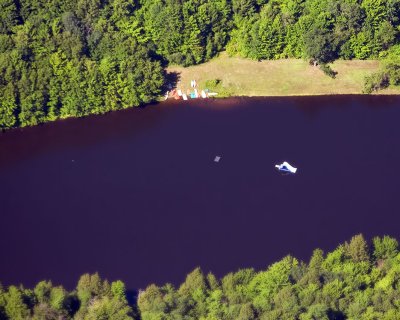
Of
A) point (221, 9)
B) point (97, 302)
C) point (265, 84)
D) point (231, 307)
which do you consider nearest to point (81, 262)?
point (97, 302)

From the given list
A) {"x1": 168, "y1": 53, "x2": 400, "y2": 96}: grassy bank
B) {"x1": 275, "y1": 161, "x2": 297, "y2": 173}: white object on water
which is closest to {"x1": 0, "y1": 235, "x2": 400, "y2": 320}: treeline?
{"x1": 275, "y1": 161, "x2": 297, "y2": 173}: white object on water

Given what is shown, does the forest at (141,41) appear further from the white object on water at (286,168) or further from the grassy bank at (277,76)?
the white object on water at (286,168)

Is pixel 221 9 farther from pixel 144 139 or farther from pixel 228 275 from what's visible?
pixel 228 275

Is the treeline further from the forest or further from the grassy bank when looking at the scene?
the grassy bank

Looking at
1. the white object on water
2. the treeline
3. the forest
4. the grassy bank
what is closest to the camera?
the treeline

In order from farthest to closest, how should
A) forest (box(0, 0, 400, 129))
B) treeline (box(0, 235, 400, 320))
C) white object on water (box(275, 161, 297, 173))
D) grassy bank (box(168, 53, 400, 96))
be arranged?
grassy bank (box(168, 53, 400, 96)), forest (box(0, 0, 400, 129)), white object on water (box(275, 161, 297, 173)), treeline (box(0, 235, 400, 320))

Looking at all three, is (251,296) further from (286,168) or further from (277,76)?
(277,76)
